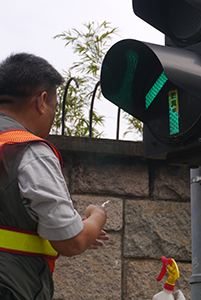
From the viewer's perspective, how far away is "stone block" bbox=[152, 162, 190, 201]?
2.84m

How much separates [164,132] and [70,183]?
1.15 m

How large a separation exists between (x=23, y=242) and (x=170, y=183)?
1795mm

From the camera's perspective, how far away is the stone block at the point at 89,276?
8.46 ft

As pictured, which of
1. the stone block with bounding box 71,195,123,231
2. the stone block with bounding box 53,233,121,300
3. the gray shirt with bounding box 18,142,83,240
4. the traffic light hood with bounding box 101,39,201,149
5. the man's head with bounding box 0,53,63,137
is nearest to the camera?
the gray shirt with bounding box 18,142,83,240

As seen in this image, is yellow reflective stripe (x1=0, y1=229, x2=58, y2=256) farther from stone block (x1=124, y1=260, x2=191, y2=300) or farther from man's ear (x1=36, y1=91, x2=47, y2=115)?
stone block (x1=124, y1=260, x2=191, y2=300)

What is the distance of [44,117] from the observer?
4.89 ft

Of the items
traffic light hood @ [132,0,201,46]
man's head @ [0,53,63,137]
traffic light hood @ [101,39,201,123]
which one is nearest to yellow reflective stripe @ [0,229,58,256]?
man's head @ [0,53,63,137]

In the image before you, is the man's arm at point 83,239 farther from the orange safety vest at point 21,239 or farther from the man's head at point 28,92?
the man's head at point 28,92

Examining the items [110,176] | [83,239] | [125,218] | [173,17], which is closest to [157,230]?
[125,218]

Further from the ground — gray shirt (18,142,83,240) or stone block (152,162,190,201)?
stone block (152,162,190,201)

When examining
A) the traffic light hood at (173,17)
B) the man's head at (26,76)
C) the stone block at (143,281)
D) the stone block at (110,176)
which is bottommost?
the stone block at (143,281)

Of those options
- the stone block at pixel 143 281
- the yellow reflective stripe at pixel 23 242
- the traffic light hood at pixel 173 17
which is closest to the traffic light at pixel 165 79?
the traffic light hood at pixel 173 17

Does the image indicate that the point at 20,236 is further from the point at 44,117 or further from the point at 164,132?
the point at 164,132

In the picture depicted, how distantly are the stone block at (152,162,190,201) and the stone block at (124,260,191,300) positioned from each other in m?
0.48
